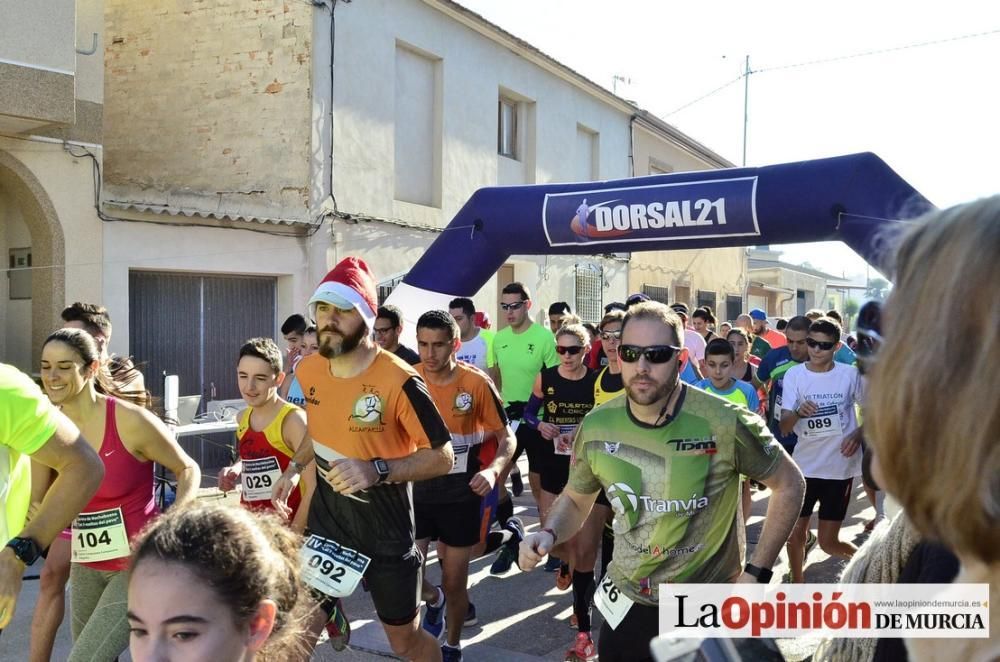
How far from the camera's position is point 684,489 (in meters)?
3.14

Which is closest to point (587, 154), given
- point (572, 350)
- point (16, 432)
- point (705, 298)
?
point (705, 298)

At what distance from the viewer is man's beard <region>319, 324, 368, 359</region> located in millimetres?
3994

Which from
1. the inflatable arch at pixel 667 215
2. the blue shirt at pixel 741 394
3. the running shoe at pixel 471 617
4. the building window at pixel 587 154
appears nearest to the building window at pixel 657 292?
the building window at pixel 587 154

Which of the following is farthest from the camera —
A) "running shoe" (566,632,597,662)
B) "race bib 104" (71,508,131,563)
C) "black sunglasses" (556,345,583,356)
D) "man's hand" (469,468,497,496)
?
"black sunglasses" (556,345,583,356)

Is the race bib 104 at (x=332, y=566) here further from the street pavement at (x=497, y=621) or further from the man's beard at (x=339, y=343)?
the street pavement at (x=497, y=621)

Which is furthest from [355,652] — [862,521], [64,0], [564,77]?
[564,77]

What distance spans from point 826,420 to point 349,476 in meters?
3.93

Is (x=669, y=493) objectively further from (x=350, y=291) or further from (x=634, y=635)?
(x=350, y=291)

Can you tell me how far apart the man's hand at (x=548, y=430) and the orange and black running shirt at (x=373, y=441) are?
260 cm

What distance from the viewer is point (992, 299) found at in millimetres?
940

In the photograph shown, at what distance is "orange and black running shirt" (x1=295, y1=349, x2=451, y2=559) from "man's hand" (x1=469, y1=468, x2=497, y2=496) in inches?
27.4

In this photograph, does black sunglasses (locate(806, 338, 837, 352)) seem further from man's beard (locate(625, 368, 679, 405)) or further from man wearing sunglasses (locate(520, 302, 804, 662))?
man's beard (locate(625, 368, 679, 405))

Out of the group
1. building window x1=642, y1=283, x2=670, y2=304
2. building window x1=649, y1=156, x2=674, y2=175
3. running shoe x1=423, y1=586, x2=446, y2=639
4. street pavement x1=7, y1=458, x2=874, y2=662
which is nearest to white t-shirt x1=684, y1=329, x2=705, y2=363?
street pavement x1=7, y1=458, x2=874, y2=662

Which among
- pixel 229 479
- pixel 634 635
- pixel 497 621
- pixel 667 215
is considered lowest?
pixel 497 621
